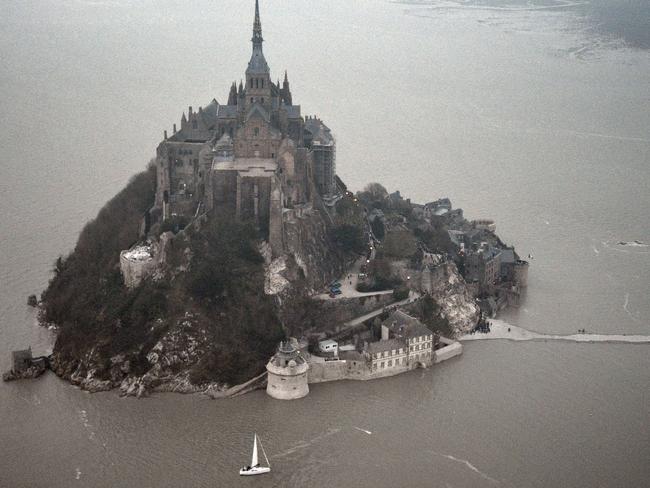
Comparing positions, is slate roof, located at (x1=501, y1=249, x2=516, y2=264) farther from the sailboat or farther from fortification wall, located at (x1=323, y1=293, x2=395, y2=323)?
the sailboat

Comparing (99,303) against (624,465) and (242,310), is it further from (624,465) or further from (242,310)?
(624,465)

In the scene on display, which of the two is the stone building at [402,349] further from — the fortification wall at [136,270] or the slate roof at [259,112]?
the slate roof at [259,112]

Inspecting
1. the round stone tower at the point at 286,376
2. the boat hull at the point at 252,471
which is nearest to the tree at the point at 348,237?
the round stone tower at the point at 286,376

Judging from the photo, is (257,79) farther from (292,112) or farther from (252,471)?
(252,471)

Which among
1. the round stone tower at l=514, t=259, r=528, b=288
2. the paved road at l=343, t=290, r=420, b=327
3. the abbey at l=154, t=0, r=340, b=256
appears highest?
the abbey at l=154, t=0, r=340, b=256

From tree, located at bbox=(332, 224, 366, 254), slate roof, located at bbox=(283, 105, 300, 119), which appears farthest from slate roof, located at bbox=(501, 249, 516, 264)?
slate roof, located at bbox=(283, 105, 300, 119)

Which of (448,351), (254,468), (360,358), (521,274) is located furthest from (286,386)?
(521,274)
